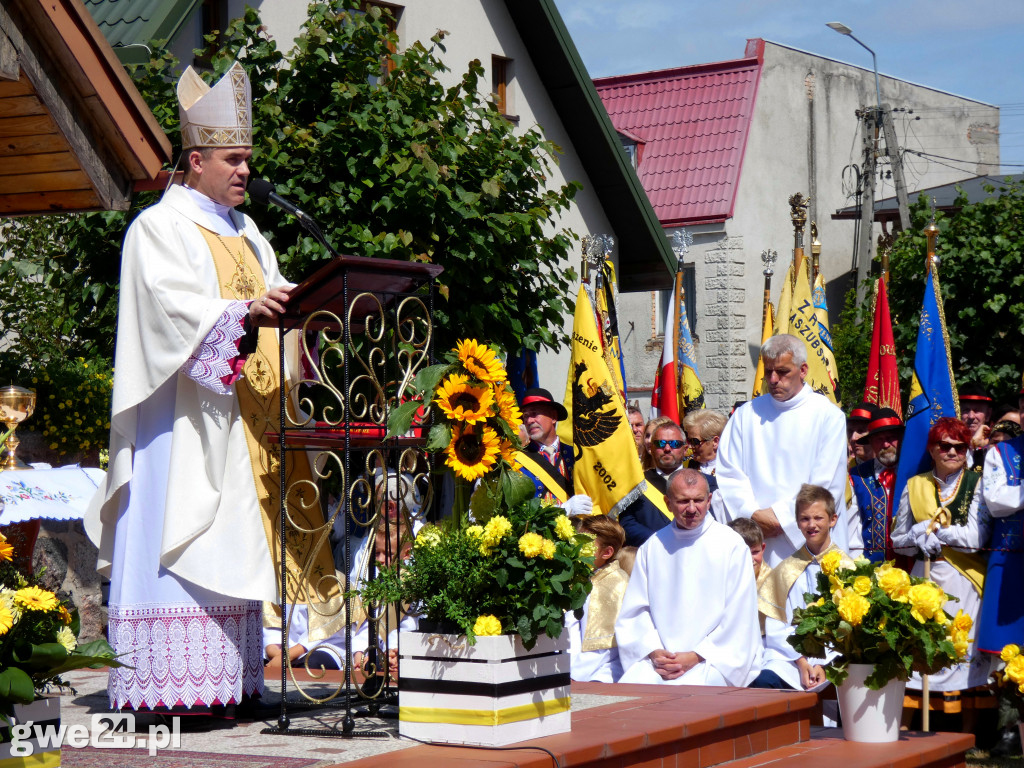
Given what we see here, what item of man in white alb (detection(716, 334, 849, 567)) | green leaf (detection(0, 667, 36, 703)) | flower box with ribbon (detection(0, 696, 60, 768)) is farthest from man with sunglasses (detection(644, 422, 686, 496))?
green leaf (detection(0, 667, 36, 703))

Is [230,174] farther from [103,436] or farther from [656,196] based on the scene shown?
[656,196]

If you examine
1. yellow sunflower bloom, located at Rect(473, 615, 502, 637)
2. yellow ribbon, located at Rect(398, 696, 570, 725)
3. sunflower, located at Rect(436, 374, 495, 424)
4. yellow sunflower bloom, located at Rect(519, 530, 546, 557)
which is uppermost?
sunflower, located at Rect(436, 374, 495, 424)

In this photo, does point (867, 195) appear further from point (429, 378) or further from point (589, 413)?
point (429, 378)

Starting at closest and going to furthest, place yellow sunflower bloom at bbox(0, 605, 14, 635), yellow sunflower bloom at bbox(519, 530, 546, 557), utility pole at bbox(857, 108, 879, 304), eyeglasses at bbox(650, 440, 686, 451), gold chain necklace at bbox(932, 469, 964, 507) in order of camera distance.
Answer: yellow sunflower bloom at bbox(0, 605, 14, 635)
yellow sunflower bloom at bbox(519, 530, 546, 557)
gold chain necklace at bbox(932, 469, 964, 507)
eyeglasses at bbox(650, 440, 686, 451)
utility pole at bbox(857, 108, 879, 304)

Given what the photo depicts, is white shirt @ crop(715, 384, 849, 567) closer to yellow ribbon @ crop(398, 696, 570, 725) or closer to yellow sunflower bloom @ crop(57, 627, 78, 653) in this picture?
yellow ribbon @ crop(398, 696, 570, 725)

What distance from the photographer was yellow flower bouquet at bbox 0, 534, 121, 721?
3.87 m

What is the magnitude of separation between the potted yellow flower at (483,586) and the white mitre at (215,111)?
4.41ft

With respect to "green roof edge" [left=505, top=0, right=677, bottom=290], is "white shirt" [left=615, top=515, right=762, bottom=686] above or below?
below

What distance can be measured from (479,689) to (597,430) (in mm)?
4791

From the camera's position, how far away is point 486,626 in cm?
493

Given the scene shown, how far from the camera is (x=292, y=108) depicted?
9.78 m

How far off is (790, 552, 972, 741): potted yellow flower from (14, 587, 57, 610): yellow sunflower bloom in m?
3.44

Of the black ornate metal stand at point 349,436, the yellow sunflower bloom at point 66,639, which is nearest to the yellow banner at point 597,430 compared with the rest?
the black ornate metal stand at point 349,436

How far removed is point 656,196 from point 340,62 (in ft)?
58.7
